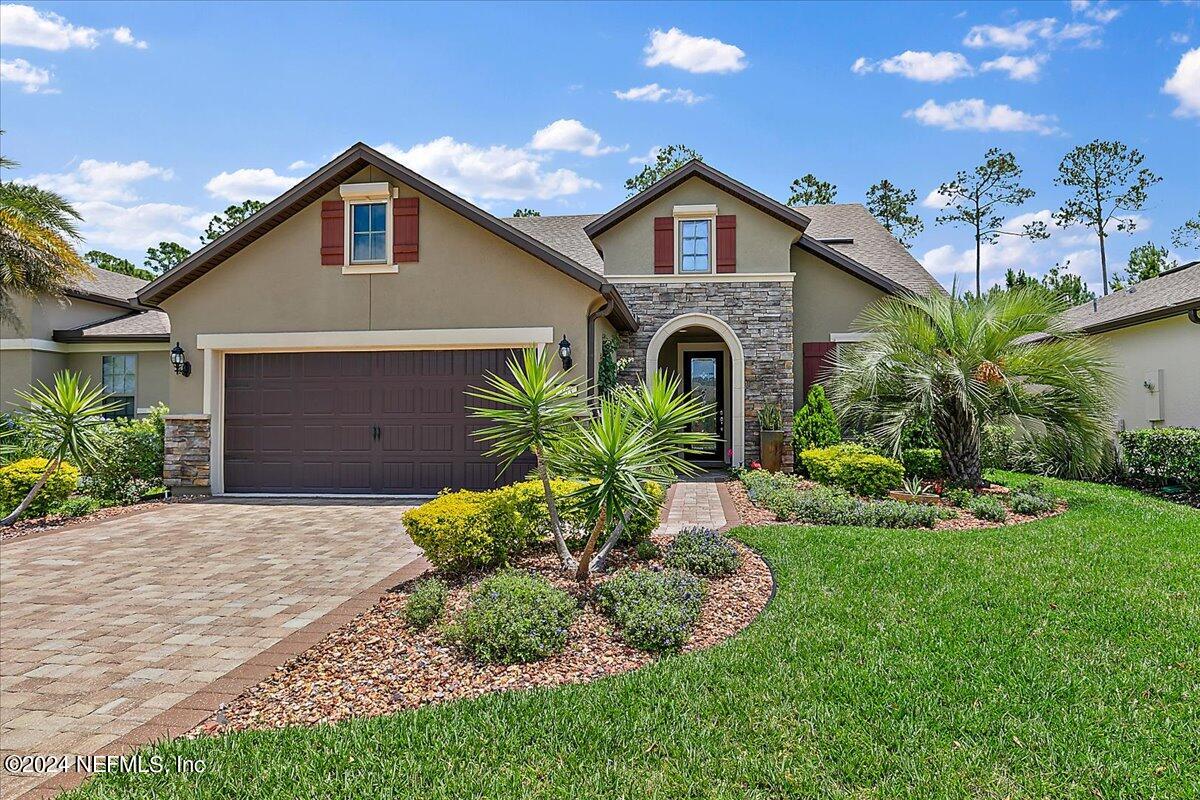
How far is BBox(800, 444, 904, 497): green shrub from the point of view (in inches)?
395

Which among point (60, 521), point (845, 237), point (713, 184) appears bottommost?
point (60, 521)

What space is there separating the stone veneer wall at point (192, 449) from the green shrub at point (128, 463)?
638 mm

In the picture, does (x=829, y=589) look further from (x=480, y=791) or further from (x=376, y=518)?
(x=376, y=518)

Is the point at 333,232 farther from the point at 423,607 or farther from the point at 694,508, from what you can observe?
the point at 423,607

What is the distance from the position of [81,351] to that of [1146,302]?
22.7 meters

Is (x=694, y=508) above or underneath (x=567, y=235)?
underneath

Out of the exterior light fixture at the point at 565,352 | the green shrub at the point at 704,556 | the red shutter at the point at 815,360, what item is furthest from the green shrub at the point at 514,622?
the red shutter at the point at 815,360

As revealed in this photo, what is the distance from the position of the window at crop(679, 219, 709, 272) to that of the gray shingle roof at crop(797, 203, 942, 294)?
372 centimetres

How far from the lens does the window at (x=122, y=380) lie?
16.0 metres

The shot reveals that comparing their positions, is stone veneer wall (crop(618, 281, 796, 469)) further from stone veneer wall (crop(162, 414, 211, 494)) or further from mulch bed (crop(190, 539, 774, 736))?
mulch bed (crop(190, 539, 774, 736))

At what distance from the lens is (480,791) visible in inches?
115

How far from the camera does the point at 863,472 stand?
10.1m

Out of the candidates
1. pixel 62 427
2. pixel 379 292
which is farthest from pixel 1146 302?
pixel 62 427

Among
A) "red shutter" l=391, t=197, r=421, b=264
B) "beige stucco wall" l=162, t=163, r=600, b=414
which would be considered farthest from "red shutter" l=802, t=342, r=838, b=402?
"red shutter" l=391, t=197, r=421, b=264
